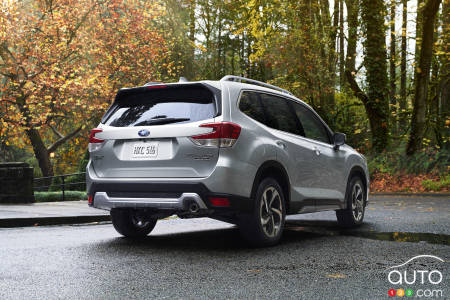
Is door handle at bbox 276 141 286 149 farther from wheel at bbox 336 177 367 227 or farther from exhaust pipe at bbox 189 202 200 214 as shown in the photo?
wheel at bbox 336 177 367 227

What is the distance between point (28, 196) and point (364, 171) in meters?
9.55

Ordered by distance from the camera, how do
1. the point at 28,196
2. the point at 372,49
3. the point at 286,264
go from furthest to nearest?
1. the point at 372,49
2. the point at 28,196
3. the point at 286,264

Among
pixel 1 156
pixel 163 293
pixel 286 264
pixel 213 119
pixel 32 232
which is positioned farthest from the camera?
pixel 1 156

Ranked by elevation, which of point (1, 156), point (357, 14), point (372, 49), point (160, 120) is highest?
point (357, 14)

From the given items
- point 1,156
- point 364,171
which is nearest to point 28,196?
point 364,171

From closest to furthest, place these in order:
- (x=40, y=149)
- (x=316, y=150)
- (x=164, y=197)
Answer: (x=164, y=197)
(x=316, y=150)
(x=40, y=149)

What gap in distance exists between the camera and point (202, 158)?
6.46 metres

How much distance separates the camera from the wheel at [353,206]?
9.39m

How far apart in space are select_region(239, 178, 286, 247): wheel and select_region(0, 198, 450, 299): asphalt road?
159 mm

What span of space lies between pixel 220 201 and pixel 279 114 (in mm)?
1903

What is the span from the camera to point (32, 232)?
907 centimetres

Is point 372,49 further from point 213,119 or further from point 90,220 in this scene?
point 213,119

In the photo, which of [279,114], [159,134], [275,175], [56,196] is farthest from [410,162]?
[159,134]

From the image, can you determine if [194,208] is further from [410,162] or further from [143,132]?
[410,162]
